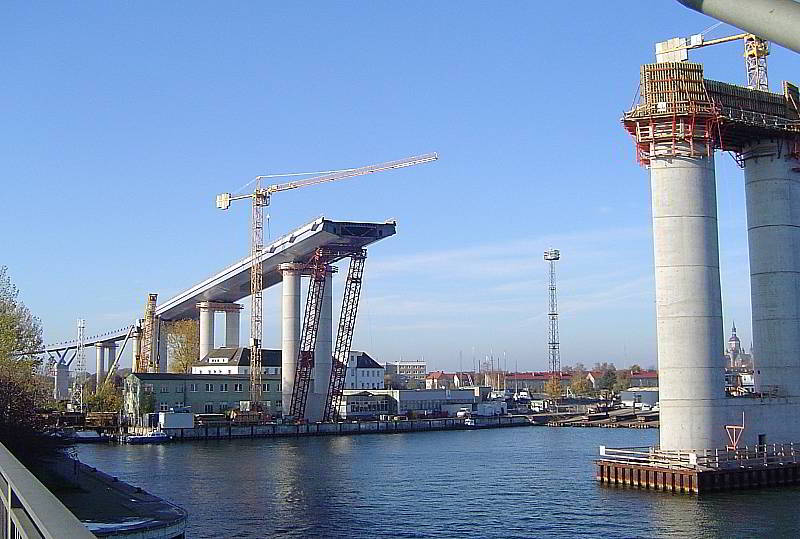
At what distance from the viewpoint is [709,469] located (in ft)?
152

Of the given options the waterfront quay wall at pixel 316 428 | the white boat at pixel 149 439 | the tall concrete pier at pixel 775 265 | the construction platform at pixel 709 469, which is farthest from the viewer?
the waterfront quay wall at pixel 316 428

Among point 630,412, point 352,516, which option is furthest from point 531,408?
point 352,516

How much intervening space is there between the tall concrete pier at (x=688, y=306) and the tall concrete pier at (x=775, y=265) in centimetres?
546

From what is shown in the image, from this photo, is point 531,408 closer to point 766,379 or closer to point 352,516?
point 766,379

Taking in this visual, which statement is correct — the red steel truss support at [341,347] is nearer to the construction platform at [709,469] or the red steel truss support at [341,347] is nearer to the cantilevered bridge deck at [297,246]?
the cantilevered bridge deck at [297,246]

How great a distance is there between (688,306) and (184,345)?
128 m

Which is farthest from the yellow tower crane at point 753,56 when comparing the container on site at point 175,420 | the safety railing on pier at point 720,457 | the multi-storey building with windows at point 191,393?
the multi-storey building with windows at point 191,393

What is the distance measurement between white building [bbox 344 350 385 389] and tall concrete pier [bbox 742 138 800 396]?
380 feet

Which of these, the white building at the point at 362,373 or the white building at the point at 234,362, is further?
the white building at the point at 362,373

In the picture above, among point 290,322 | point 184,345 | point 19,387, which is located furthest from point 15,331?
point 184,345

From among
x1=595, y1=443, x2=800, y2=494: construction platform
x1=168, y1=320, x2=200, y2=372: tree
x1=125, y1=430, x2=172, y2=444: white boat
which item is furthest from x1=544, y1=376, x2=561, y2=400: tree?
x1=595, y1=443, x2=800, y2=494: construction platform

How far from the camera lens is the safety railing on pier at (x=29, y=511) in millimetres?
4004

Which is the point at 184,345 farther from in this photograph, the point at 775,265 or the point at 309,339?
the point at 775,265

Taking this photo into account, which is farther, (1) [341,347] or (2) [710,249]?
(1) [341,347]
